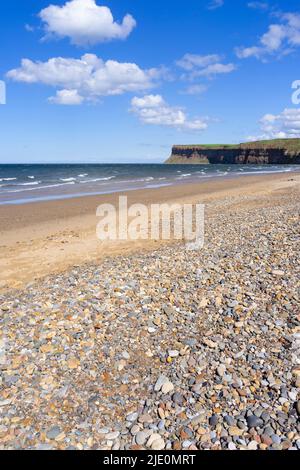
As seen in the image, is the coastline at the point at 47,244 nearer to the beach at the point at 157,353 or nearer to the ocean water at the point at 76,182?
the beach at the point at 157,353

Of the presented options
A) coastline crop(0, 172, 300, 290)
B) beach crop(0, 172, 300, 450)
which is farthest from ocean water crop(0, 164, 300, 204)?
beach crop(0, 172, 300, 450)

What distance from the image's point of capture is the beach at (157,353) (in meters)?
4.34

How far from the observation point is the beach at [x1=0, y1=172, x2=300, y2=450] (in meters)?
4.34

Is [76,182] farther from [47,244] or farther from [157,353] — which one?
[157,353]

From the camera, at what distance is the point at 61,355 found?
5.78 m

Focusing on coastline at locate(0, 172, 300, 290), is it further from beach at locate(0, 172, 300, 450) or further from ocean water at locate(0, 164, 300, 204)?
ocean water at locate(0, 164, 300, 204)

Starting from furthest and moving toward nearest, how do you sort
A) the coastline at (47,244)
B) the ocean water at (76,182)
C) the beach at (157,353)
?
1. the ocean water at (76,182)
2. the coastline at (47,244)
3. the beach at (157,353)

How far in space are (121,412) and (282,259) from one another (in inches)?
244

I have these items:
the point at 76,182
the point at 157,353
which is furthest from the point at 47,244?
the point at 76,182

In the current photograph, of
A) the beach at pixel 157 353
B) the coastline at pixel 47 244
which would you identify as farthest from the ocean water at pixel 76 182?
the beach at pixel 157 353

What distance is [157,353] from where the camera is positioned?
583 centimetres

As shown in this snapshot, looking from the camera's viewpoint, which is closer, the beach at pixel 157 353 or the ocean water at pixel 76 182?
the beach at pixel 157 353

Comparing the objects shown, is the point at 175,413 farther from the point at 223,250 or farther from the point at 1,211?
the point at 1,211

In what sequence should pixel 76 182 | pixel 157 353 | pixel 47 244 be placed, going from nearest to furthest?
pixel 157 353
pixel 47 244
pixel 76 182
